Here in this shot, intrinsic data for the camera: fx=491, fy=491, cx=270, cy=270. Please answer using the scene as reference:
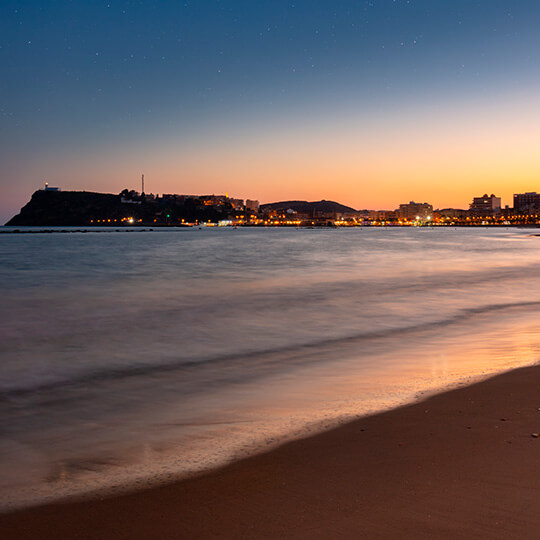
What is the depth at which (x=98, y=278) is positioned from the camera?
83.3 feet

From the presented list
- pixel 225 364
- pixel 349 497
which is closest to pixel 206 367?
pixel 225 364

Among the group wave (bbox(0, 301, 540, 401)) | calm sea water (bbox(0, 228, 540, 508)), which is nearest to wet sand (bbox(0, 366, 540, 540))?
calm sea water (bbox(0, 228, 540, 508))

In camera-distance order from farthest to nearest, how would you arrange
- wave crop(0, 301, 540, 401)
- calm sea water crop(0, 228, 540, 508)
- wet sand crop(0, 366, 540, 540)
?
wave crop(0, 301, 540, 401) → calm sea water crop(0, 228, 540, 508) → wet sand crop(0, 366, 540, 540)

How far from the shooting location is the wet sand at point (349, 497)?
279cm

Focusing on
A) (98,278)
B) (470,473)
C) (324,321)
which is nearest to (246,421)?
(470,473)

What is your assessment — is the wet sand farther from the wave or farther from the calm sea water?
the wave

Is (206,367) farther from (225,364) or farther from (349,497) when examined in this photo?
(349,497)

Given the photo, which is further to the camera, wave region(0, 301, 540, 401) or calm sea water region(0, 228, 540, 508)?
wave region(0, 301, 540, 401)

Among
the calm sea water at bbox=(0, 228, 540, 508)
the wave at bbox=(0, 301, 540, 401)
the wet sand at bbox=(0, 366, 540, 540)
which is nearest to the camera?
the wet sand at bbox=(0, 366, 540, 540)

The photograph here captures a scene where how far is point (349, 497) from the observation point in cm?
312

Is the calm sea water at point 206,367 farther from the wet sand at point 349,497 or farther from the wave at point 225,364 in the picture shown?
the wet sand at point 349,497

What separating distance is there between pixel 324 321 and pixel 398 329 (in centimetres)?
213

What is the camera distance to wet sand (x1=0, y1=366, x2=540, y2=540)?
2789mm

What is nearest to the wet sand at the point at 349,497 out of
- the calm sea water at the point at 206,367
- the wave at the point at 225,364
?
the calm sea water at the point at 206,367
